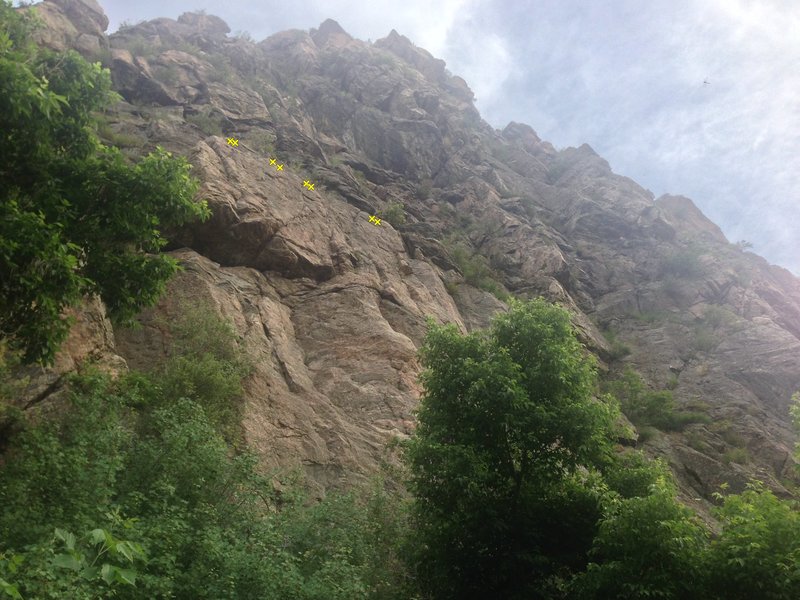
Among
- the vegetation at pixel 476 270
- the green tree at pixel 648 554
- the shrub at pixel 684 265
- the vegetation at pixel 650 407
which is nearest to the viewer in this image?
the green tree at pixel 648 554

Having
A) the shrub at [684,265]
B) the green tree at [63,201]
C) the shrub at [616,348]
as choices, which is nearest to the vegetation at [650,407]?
the shrub at [616,348]

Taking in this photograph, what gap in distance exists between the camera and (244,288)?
21.1 m

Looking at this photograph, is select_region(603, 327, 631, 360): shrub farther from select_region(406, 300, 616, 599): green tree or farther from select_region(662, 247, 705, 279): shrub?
select_region(406, 300, 616, 599): green tree

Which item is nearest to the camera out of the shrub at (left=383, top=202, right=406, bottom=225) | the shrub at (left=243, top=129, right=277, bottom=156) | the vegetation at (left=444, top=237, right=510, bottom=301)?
the shrub at (left=243, top=129, right=277, bottom=156)

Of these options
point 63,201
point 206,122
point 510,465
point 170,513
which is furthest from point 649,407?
point 63,201

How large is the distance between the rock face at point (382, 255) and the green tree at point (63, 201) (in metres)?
7.76

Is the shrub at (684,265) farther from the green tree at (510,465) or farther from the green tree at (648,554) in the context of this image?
the green tree at (648,554)

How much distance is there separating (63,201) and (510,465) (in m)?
9.14

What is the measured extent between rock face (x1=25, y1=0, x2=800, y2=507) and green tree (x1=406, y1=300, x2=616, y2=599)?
A: 17.2ft

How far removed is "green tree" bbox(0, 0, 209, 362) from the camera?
796 centimetres

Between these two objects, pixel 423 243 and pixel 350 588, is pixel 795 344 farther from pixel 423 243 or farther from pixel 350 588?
pixel 350 588

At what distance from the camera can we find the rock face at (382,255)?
19.6 metres

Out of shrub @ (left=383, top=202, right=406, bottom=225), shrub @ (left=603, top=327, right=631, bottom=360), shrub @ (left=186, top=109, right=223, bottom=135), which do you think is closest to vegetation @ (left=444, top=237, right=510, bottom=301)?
shrub @ (left=383, top=202, right=406, bottom=225)

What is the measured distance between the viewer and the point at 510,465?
1179 centimetres
